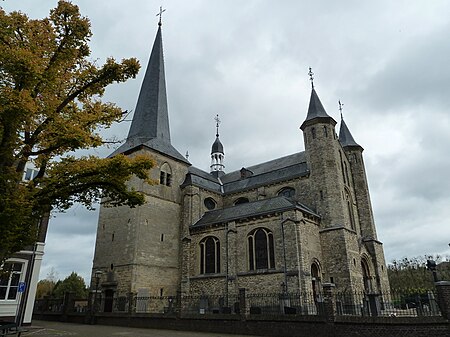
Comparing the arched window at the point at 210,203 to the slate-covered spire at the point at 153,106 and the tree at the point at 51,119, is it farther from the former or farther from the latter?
the tree at the point at 51,119

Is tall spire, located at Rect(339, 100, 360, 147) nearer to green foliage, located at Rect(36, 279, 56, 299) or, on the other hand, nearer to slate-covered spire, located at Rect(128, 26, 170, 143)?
slate-covered spire, located at Rect(128, 26, 170, 143)

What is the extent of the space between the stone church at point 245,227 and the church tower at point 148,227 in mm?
81

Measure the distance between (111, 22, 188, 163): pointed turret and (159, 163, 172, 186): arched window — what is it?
3.85ft

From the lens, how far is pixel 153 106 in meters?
31.1

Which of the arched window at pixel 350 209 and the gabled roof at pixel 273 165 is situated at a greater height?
the gabled roof at pixel 273 165

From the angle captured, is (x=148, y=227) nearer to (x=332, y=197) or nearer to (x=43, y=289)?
(x=332, y=197)

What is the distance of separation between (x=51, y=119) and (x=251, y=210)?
1744cm

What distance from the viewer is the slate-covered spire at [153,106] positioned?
2984 cm

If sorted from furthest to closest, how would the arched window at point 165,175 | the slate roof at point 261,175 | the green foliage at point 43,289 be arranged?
the green foliage at point 43,289 → the slate roof at point 261,175 → the arched window at point 165,175

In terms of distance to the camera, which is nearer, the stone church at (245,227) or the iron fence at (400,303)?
the iron fence at (400,303)

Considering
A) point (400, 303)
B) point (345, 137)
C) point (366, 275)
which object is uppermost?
point (345, 137)

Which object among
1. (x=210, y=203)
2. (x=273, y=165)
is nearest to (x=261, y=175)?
(x=273, y=165)

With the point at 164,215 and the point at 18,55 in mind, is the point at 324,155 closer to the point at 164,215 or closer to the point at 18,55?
the point at 164,215

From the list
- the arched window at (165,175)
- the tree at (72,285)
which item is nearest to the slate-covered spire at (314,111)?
the arched window at (165,175)
